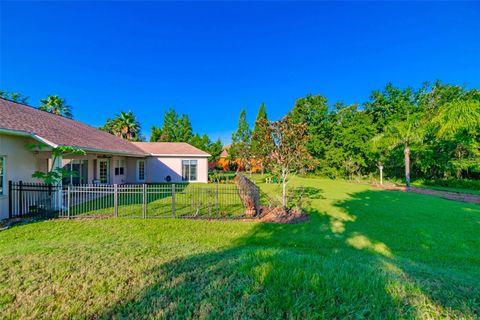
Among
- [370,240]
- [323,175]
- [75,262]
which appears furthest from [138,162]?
[323,175]

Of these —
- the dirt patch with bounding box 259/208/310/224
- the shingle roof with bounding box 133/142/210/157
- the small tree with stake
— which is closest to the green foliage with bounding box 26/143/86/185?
the dirt patch with bounding box 259/208/310/224

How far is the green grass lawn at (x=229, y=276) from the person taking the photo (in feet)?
7.39

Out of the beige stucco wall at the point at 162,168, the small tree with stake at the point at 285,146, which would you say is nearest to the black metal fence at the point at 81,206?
the small tree with stake at the point at 285,146

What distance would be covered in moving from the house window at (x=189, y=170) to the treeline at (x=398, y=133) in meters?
4.73

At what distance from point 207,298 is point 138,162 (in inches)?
721

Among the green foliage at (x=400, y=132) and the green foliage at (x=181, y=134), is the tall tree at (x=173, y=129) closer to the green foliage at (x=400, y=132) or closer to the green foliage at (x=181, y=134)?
the green foliage at (x=181, y=134)

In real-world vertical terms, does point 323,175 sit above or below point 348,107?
below

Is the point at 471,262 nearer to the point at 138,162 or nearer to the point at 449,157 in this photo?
the point at 138,162

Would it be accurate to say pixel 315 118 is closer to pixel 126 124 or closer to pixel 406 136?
pixel 406 136

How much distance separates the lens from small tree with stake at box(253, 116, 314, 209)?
8820 millimetres

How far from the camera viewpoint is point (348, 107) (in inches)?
1251

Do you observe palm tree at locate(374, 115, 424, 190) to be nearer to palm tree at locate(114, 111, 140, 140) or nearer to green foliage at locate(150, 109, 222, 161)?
green foliage at locate(150, 109, 222, 161)

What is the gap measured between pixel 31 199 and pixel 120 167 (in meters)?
8.80

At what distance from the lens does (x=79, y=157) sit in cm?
1099
